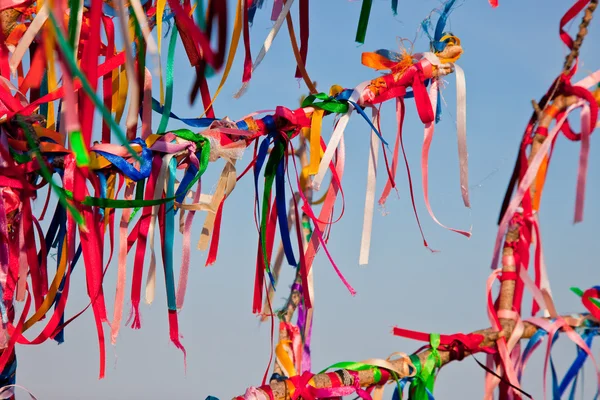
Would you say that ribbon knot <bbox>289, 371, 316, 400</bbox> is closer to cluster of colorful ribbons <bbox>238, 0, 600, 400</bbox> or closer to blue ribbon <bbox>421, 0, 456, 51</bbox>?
cluster of colorful ribbons <bbox>238, 0, 600, 400</bbox>

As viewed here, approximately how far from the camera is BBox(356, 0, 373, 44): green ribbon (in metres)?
1.20

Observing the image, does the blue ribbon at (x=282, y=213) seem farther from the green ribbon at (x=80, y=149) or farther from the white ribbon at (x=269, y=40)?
the green ribbon at (x=80, y=149)

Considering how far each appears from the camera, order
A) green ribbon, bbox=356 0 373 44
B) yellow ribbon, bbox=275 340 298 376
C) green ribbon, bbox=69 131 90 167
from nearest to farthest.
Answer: green ribbon, bbox=69 131 90 167 < yellow ribbon, bbox=275 340 298 376 < green ribbon, bbox=356 0 373 44

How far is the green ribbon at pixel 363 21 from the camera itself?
1.20 m

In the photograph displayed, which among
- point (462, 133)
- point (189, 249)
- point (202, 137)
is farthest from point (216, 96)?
point (462, 133)

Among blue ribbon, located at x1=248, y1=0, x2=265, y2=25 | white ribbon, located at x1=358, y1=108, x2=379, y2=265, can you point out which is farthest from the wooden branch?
blue ribbon, located at x1=248, y1=0, x2=265, y2=25

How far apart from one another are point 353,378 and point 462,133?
35cm

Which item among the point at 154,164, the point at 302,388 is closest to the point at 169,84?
the point at 154,164

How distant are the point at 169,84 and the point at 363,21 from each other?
11.3 inches

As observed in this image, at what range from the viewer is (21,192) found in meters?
1.06

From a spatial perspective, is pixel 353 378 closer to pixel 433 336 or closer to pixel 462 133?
pixel 433 336

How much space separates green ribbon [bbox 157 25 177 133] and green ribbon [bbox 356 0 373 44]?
265 millimetres

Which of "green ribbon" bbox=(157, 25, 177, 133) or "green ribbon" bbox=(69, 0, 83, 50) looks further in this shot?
"green ribbon" bbox=(157, 25, 177, 133)

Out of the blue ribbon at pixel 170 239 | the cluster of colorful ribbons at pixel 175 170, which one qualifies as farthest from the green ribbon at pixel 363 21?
the blue ribbon at pixel 170 239
